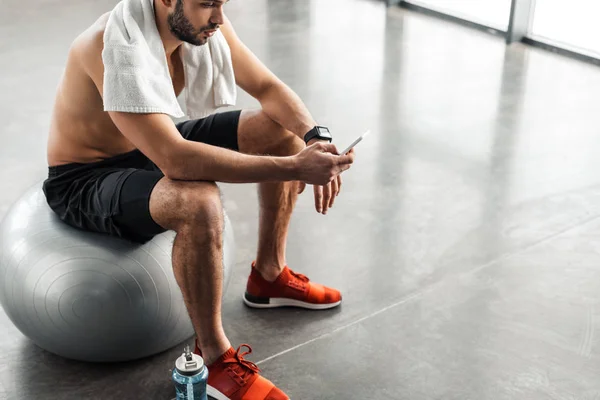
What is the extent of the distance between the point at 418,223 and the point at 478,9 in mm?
2583

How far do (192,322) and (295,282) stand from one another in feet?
1.56

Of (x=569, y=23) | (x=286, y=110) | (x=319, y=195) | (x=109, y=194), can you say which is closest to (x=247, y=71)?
(x=286, y=110)

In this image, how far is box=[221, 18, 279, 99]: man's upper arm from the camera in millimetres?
2516

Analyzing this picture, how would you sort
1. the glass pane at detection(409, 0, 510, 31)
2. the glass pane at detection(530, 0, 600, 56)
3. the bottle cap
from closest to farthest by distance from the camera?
the bottle cap
the glass pane at detection(530, 0, 600, 56)
the glass pane at detection(409, 0, 510, 31)

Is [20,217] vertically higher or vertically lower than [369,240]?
higher

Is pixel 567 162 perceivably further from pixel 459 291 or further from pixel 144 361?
pixel 144 361

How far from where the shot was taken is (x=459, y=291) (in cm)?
273

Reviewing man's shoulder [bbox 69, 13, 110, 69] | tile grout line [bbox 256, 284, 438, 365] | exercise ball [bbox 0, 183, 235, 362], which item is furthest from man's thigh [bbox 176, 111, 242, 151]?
tile grout line [bbox 256, 284, 438, 365]

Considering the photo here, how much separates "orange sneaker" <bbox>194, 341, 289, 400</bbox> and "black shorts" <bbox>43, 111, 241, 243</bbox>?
384 mm

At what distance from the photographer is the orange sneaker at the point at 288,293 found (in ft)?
8.63

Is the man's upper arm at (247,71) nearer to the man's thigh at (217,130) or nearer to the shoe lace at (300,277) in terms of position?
the man's thigh at (217,130)

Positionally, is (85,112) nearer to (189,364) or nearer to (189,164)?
(189,164)

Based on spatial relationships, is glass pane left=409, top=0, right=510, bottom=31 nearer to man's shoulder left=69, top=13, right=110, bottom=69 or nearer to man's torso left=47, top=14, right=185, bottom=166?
man's torso left=47, top=14, right=185, bottom=166

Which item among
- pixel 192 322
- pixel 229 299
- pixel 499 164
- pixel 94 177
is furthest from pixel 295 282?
pixel 499 164
